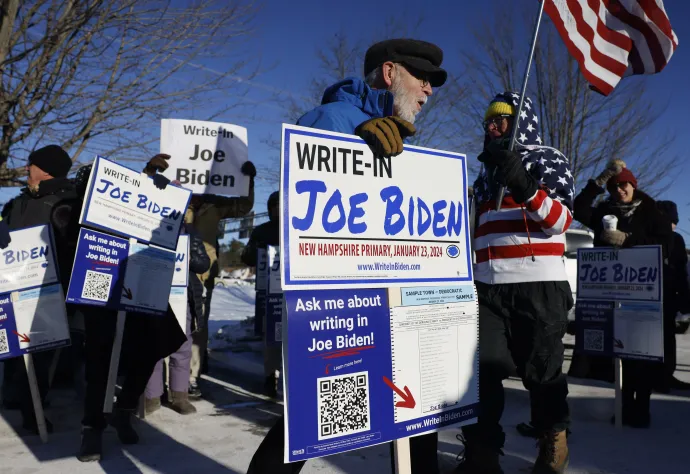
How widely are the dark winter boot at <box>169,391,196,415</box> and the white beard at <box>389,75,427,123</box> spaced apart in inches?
139

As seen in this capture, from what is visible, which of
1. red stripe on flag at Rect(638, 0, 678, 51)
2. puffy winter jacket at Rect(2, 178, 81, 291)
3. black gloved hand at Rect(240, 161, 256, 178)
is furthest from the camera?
black gloved hand at Rect(240, 161, 256, 178)

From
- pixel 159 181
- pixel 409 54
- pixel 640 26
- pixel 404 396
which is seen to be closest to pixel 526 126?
pixel 409 54

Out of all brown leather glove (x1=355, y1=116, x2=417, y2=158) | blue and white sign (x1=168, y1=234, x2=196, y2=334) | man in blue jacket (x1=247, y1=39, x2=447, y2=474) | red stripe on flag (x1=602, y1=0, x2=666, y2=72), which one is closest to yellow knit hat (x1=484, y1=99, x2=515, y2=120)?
man in blue jacket (x1=247, y1=39, x2=447, y2=474)

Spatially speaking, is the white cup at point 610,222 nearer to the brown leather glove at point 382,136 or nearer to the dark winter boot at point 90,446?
the brown leather glove at point 382,136

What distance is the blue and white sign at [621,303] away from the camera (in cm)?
461

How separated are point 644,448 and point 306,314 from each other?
3.06 metres

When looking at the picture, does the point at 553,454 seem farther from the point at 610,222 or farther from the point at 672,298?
the point at 672,298

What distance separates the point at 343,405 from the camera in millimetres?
2154

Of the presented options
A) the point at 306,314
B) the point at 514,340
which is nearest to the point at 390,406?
the point at 306,314

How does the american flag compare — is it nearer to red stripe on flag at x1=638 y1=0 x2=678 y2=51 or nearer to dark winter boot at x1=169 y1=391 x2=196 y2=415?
red stripe on flag at x1=638 y1=0 x2=678 y2=51

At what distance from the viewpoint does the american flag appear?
402 centimetres

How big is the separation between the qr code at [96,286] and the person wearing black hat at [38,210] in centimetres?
55

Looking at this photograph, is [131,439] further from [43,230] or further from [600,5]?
[600,5]

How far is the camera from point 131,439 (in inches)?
169
